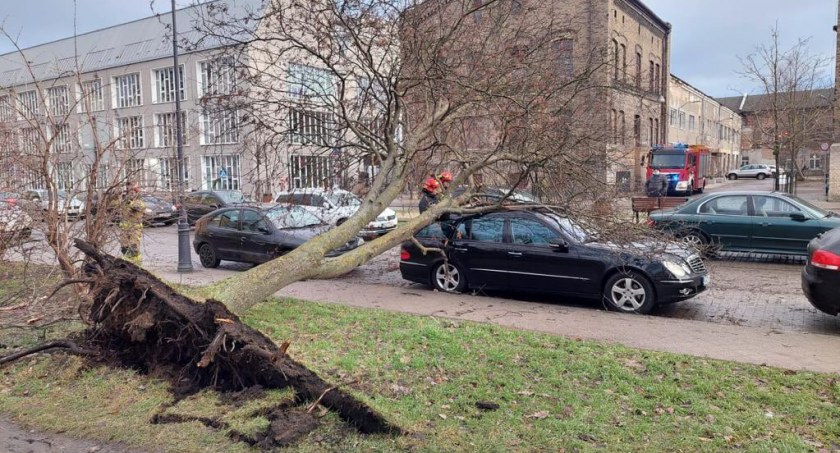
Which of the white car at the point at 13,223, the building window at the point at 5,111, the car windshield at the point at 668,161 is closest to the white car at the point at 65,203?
the white car at the point at 13,223

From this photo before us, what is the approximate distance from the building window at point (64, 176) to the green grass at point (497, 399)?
2.82 meters

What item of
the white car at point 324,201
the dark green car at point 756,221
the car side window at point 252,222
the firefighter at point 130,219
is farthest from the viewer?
the car side window at point 252,222

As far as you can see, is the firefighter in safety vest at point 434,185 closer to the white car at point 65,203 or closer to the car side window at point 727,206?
the white car at point 65,203

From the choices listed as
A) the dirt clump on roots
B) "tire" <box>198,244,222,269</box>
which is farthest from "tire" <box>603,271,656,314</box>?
"tire" <box>198,244,222,269</box>

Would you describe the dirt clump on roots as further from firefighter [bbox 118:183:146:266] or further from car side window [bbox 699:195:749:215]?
car side window [bbox 699:195:749:215]

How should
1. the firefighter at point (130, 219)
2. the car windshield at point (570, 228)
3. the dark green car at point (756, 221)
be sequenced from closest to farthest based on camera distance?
the firefighter at point (130, 219) → the car windshield at point (570, 228) → the dark green car at point (756, 221)

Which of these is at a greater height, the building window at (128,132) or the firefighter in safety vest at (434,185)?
the building window at (128,132)

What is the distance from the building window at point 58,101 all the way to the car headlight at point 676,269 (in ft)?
26.3

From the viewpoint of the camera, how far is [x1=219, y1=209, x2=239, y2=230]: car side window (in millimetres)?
13420

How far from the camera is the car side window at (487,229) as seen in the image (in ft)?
31.8

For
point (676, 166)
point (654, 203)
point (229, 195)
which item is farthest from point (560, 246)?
point (676, 166)

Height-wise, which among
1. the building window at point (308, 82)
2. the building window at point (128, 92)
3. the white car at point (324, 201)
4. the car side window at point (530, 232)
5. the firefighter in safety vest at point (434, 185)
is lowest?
the car side window at point (530, 232)

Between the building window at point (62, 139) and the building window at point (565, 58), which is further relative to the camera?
the building window at point (565, 58)

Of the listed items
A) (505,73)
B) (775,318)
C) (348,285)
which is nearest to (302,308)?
(348,285)
